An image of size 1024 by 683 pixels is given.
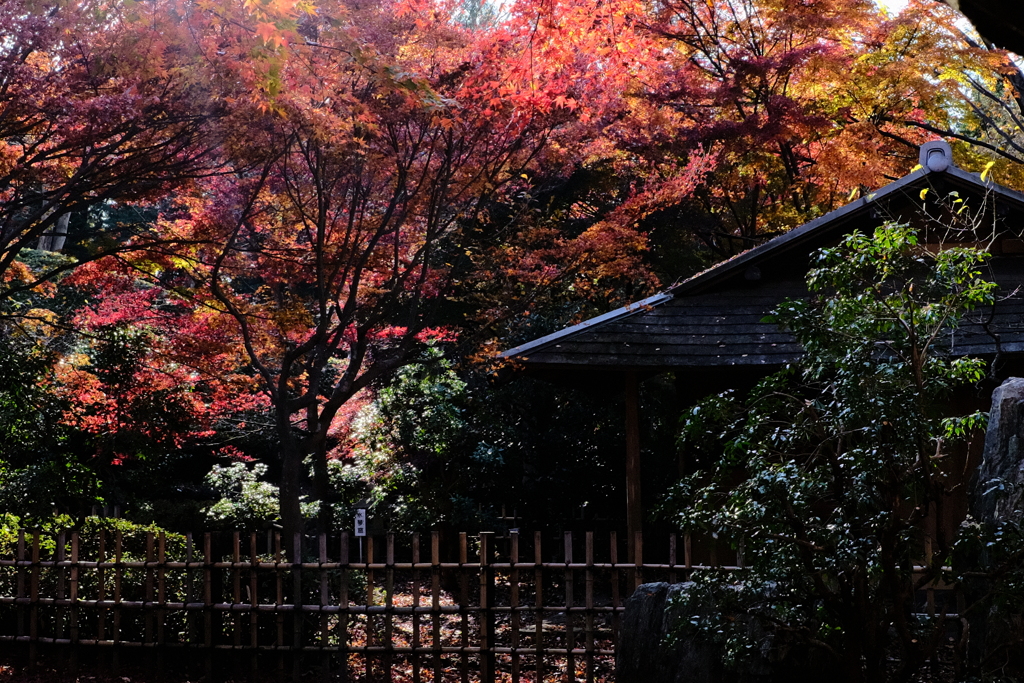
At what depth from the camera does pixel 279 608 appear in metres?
7.77

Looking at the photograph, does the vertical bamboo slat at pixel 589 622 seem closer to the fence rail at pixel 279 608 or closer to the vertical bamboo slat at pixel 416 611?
the fence rail at pixel 279 608

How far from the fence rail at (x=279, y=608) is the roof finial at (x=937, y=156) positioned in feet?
16.4

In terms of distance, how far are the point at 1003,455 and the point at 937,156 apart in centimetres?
484

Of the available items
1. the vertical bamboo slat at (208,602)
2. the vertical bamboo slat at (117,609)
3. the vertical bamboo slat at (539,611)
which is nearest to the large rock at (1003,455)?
the vertical bamboo slat at (539,611)

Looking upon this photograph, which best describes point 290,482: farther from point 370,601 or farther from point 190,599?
point 370,601

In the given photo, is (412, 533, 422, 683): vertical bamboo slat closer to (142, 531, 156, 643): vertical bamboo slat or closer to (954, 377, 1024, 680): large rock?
(142, 531, 156, 643): vertical bamboo slat

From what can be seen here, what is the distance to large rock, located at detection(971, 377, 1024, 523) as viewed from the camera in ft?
19.2

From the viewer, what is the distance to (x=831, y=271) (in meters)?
5.23

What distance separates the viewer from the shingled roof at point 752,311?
378 inches

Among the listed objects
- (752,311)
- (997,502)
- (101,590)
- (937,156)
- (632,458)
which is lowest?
(101,590)

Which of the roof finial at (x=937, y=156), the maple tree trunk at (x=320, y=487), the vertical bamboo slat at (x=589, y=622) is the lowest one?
the vertical bamboo slat at (x=589, y=622)

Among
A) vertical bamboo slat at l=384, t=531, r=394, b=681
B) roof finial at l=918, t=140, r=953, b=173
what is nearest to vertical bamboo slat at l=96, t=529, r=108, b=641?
vertical bamboo slat at l=384, t=531, r=394, b=681

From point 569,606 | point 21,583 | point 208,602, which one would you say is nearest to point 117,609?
point 208,602

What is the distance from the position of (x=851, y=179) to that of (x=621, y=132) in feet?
11.7
